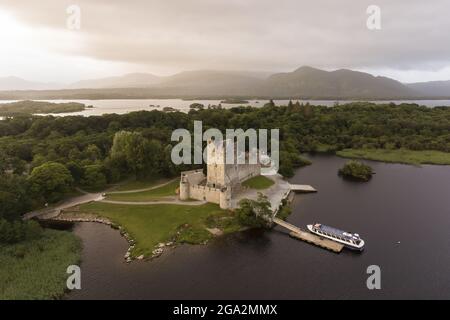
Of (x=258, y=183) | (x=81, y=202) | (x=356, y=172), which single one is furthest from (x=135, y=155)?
(x=356, y=172)

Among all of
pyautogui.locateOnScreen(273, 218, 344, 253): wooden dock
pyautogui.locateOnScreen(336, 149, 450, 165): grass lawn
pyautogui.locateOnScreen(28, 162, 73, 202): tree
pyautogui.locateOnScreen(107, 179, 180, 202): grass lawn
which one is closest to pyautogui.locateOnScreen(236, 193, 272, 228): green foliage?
pyautogui.locateOnScreen(273, 218, 344, 253): wooden dock

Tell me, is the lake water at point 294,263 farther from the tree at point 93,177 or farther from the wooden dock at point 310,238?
the tree at point 93,177

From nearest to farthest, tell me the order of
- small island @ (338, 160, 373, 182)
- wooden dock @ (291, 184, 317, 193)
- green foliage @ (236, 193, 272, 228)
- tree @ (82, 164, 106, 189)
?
green foliage @ (236, 193, 272, 228) < tree @ (82, 164, 106, 189) < wooden dock @ (291, 184, 317, 193) < small island @ (338, 160, 373, 182)

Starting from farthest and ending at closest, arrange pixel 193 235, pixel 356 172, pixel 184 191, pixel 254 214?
pixel 356 172
pixel 184 191
pixel 254 214
pixel 193 235

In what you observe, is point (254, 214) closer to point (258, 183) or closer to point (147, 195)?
point (258, 183)

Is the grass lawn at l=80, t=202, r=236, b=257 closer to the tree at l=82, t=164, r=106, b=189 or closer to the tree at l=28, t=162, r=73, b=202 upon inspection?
the tree at l=28, t=162, r=73, b=202

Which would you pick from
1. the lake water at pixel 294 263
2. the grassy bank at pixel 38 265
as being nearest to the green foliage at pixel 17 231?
the grassy bank at pixel 38 265

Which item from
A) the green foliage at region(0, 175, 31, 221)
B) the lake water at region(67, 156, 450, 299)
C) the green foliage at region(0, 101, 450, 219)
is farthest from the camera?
the green foliage at region(0, 101, 450, 219)
